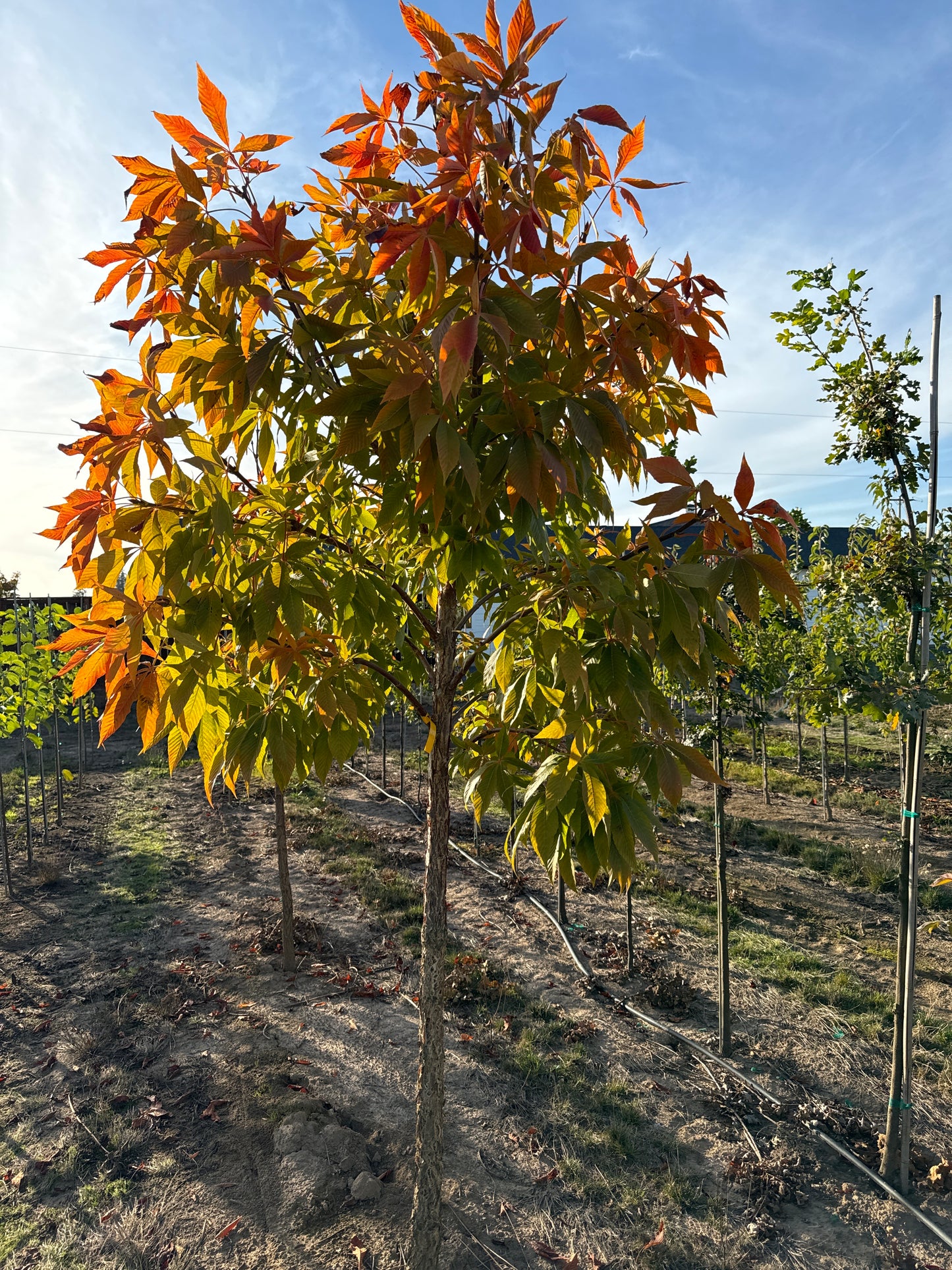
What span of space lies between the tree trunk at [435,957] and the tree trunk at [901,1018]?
Answer: 2571 mm

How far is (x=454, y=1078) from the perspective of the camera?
444 cm

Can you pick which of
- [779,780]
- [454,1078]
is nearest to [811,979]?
[454,1078]

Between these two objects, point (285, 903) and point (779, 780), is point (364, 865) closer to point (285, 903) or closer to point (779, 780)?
point (285, 903)

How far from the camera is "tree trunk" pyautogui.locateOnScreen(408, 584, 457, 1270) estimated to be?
99.3 inches

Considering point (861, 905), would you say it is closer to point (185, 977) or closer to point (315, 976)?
point (315, 976)

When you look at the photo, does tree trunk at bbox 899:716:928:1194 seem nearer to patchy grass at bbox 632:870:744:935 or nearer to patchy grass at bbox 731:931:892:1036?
patchy grass at bbox 731:931:892:1036

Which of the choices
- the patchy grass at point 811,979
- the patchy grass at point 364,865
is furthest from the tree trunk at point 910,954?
the patchy grass at point 364,865

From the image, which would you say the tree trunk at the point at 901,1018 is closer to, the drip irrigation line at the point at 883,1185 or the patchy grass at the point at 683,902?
the drip irrigation line at the point at 883,1185

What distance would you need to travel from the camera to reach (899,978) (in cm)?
378

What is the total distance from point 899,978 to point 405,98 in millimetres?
4512

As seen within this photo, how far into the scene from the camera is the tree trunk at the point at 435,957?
2523 millimetres

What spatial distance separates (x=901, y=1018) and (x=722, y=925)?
3.74ft

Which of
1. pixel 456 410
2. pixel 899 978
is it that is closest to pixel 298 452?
pixel 456 410

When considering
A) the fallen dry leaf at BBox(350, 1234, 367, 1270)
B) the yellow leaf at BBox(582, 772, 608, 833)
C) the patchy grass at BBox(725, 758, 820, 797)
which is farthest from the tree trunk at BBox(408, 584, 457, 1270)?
the patchy grass at BBox(725, 758, 820, 797)
